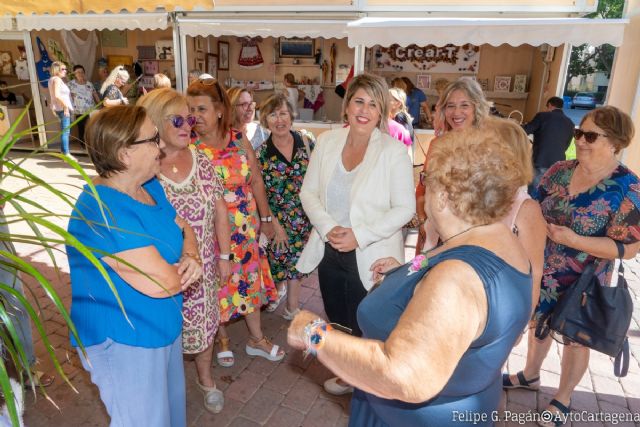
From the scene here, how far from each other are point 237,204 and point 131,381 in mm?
1464

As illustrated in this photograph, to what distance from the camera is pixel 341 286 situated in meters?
2.69

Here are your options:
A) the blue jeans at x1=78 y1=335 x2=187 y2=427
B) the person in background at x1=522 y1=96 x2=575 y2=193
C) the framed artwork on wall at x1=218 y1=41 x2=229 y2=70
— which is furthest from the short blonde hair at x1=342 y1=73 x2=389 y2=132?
the framed artwork on wall at x1=218 y1=41 x2=229 y2=70

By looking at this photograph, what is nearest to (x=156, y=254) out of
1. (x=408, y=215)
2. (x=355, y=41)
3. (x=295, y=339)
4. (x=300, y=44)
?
(x=295, y=339)

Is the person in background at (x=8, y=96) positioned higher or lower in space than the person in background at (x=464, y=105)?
lower

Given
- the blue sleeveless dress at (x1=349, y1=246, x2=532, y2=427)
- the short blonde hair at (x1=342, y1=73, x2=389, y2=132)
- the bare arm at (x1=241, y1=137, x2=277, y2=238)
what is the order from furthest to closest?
the bare arm at (x1=241, y1=137, x2=277, y2=238) → the short blonde hair at (x1=342, y1=73, x2=389, y2=132) → the blue sleeveless dress at (x1=349, y1=246, x2=532, y2=427)

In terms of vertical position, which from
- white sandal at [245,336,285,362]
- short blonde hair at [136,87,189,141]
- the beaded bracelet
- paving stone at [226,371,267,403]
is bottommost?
paving stone at [226,371,267,403]

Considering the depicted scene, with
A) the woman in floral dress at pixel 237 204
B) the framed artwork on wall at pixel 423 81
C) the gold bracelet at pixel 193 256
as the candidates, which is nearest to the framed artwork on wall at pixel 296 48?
the framed artwork on wall at pixel 423 81

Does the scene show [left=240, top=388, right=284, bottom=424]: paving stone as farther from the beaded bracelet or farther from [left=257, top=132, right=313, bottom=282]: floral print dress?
the beaded bracelet

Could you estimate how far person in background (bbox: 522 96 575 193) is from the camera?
652 cm

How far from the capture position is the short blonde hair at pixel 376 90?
8.31 ft

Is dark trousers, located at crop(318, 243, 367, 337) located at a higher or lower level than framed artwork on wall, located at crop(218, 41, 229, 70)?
lower

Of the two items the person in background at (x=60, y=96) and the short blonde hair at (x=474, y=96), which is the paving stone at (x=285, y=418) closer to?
the short blonde hair at (x=474, y=96)

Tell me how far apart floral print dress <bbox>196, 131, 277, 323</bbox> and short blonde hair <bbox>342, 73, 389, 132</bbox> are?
2.91 feet

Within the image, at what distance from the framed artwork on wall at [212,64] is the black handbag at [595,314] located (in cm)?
1033
